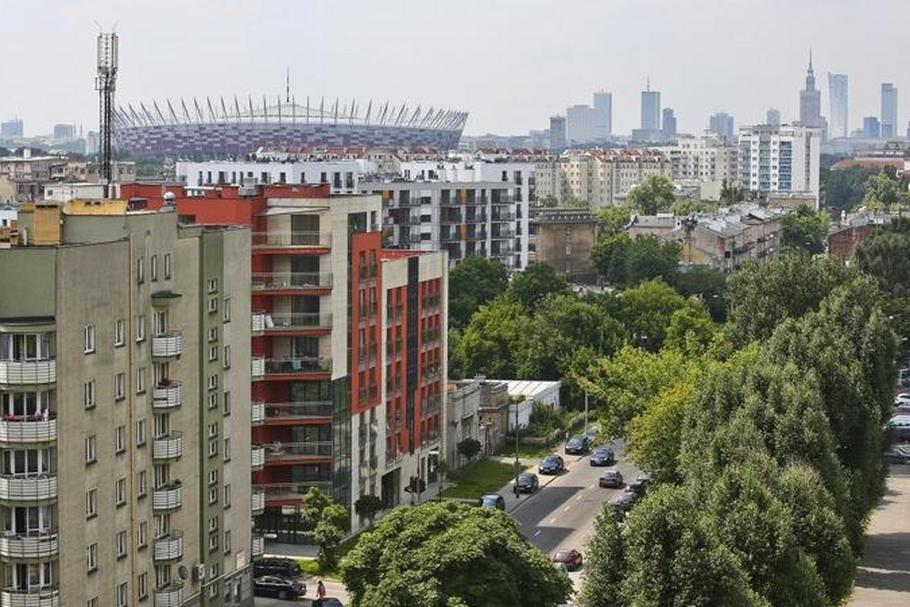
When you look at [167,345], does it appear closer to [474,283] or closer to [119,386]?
[119,386]

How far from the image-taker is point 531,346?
342ft

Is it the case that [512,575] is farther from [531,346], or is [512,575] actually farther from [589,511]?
[531,346]

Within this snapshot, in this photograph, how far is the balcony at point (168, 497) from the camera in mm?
49906

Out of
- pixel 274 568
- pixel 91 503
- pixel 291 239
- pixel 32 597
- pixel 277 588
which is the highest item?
pixel 291 239

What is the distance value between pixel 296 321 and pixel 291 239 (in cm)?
270

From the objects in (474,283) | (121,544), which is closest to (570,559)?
(121,544)

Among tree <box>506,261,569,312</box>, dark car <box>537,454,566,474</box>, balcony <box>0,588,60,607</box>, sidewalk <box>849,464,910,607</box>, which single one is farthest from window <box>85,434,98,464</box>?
tree <box>506,261,569,312</box>

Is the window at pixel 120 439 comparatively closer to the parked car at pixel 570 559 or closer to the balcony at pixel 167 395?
the balcony at pixel 167 395

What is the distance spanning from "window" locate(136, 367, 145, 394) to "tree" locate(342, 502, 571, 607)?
6741 mm

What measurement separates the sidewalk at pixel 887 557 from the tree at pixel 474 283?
129 ft

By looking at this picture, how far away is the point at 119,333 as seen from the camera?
47.6 m

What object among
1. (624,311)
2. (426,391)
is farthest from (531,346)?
(426,391)

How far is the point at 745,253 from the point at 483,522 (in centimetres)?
12518

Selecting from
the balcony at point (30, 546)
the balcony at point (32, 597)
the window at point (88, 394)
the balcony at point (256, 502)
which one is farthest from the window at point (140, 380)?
the balcony at point (256, 502)
